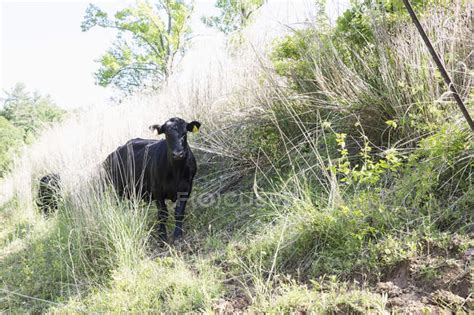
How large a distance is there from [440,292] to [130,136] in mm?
6597

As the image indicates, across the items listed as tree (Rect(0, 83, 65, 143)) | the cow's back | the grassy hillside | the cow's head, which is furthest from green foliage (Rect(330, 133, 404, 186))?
tree (Rect(0, 83, 65, 143))

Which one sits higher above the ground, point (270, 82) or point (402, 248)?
point (270, 82)

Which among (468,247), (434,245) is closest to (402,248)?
(434,245)

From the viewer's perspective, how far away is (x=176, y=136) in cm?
496

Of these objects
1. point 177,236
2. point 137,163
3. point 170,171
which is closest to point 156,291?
point 177,236

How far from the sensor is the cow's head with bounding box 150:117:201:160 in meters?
4.82

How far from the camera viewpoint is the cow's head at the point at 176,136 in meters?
4.82

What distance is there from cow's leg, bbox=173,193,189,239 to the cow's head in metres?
0.49

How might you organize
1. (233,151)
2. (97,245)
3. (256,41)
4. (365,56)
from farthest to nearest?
(256,41)
(233,151)
(365,56)
(97,245)

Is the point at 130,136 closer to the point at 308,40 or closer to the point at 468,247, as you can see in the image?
the point at 308,40

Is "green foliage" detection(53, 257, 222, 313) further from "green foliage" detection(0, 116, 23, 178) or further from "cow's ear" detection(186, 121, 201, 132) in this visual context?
"green foliage" detection(0, 116, 23, 178)

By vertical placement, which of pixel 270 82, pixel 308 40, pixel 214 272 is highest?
pixel 308 40

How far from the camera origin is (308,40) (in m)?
4.82

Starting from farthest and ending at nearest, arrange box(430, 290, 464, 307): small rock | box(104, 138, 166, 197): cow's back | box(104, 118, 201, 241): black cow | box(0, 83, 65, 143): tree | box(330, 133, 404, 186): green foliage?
1. box(0, 83, 65, 143): tree
2. box(104, 138, 166, 197): cow's back
3. box(104, 118, 201, 241): black cow
4. box(330, 133, 404, 186): green foliage
5. box(430, 290, 464, 307): small rock
